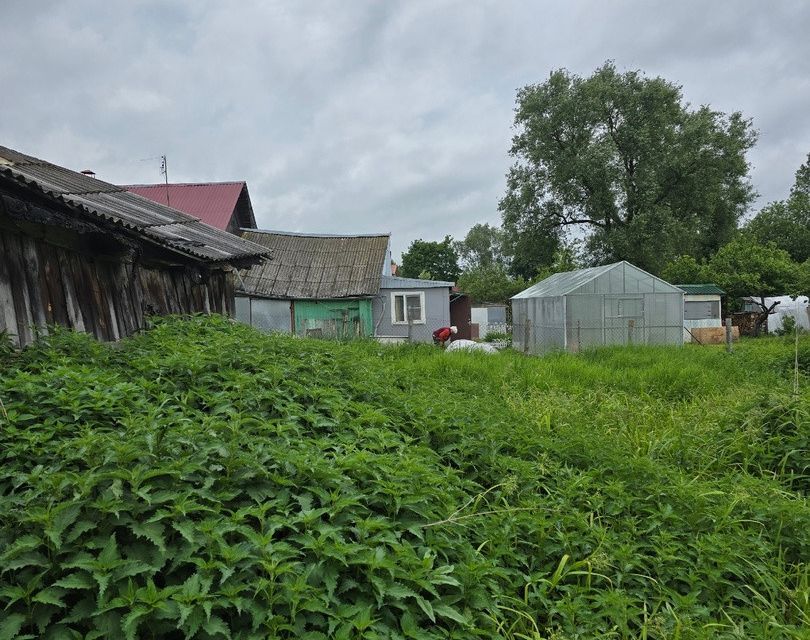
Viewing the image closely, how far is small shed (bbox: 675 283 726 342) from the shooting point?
26344mm

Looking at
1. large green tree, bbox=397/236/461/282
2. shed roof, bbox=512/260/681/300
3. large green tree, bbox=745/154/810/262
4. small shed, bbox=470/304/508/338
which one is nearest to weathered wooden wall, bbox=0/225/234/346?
shed roof, bbox=512/260/681/300

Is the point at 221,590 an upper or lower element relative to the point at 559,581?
upper

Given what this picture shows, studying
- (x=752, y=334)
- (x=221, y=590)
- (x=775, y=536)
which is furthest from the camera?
(x=752, y=334)

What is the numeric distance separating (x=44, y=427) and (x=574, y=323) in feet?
49.8

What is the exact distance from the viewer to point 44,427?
2.95m

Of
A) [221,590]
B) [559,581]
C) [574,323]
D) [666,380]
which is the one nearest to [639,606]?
[559,581]

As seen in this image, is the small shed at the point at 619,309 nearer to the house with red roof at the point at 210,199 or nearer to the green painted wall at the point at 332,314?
the green painted wall at the point at 332,314

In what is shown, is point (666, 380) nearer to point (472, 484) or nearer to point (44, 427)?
point (472, 484)

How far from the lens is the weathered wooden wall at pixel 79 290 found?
4.51 m

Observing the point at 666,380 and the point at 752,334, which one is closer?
the point at 666,380

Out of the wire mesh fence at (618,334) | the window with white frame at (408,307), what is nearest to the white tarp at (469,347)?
the wire mesh fence at (618,334)

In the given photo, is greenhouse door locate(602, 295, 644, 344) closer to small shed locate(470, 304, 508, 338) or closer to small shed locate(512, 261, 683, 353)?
small shed locate(512, 261, 683, 353)

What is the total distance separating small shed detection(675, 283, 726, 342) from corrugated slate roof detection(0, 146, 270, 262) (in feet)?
77.0

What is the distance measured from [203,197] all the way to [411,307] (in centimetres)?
879
